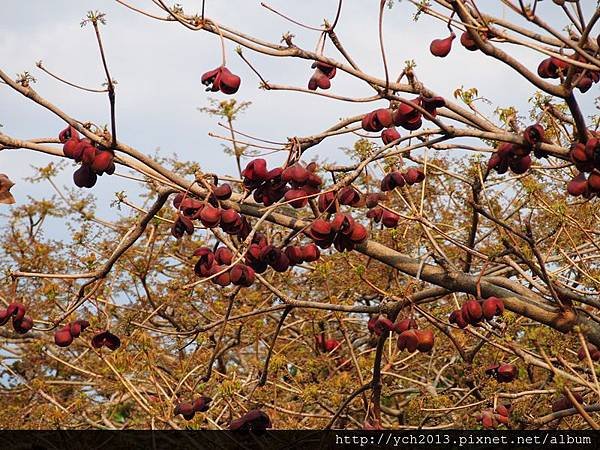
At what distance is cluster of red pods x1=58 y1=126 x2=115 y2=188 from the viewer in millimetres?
2865

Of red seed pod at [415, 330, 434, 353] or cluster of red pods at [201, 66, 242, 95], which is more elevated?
cluster of red pods at [201, 66, 242, 95]

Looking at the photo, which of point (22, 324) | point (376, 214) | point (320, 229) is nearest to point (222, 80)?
point (320, 229)

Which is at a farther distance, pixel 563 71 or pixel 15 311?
pixel 15 311

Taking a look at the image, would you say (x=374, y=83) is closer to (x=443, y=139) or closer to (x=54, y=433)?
(x=443, y=139)

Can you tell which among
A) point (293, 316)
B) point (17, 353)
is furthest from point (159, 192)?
point (17, 353)

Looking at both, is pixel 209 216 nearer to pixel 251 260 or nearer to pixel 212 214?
pixel 212 214

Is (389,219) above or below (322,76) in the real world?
below

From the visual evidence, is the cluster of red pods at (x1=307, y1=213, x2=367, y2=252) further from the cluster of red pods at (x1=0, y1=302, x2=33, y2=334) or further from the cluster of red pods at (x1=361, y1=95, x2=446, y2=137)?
the cluster of red pods at (x1=0, y1=302, x2=33, y2=334)

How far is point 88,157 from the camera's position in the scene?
9.42ft

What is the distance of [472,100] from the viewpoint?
3518mm

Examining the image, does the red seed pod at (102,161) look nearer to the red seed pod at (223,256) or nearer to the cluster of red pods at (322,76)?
the red seed pod at (223,256)

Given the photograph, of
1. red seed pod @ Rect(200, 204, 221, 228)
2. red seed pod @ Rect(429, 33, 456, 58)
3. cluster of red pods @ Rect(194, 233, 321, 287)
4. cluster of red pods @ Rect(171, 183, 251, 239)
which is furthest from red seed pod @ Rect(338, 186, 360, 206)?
red seed pod @ Rect(429, 33, 456, 58)

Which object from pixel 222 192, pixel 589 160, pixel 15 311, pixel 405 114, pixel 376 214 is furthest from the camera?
pixel 376 214

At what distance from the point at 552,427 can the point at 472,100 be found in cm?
218
